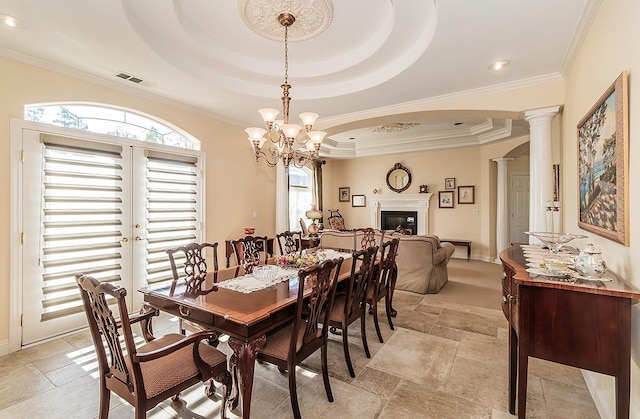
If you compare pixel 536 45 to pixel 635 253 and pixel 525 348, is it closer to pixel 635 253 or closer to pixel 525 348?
pixel 635 253

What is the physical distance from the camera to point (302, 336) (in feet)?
6.43

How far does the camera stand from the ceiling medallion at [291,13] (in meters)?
2.34

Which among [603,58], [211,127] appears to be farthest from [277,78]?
[603,58]

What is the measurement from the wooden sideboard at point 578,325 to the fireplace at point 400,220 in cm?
602

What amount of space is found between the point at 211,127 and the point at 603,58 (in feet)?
14.1

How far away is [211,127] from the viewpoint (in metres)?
4.37

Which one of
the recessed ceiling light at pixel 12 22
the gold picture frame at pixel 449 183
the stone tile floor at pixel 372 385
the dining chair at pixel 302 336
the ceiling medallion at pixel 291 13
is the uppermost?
the ceiling medallion at pixel 291 13

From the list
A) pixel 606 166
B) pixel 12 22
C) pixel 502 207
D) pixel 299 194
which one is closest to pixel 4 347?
pixel 12 22

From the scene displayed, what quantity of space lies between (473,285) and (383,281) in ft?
8.16

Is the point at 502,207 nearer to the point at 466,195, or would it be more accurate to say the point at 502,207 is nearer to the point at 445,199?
the point at 466,195

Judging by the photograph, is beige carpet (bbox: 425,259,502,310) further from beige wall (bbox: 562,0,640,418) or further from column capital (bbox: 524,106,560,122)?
column capital (bbox: 524,106,560,122)

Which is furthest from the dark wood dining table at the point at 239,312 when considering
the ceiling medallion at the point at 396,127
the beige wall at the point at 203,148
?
the ceiling medallion at the point at 396,127

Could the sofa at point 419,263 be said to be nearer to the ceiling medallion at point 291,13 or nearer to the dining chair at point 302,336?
the dining chair at point 302,336

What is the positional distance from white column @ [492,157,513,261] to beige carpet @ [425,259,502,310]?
578 mm
